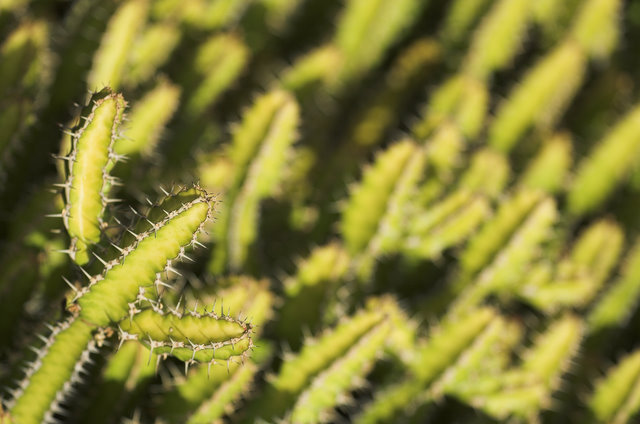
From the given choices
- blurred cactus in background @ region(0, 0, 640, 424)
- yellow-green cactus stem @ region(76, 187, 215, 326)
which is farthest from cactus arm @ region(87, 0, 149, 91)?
yellow-green cactus stem @ region(76, 187, 215, 326)

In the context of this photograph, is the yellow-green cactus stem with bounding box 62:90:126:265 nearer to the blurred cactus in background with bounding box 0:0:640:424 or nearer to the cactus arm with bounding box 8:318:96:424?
the blurred cactus in background with bounding box 0:0:640:424

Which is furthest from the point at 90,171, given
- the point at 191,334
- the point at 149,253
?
the point at 191,334

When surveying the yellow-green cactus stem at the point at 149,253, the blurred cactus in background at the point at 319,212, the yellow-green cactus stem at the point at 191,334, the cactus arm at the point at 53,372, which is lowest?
the cactus arm at the point at 53,372

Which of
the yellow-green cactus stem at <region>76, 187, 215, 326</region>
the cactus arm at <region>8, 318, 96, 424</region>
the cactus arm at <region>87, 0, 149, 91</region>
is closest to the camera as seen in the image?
the yellow-green cactus stem at <region>76, 187, 215, 326</region>

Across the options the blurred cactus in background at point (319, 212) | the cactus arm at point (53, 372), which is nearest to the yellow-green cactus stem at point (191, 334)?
the blurred cactus in background at point (319, 212)

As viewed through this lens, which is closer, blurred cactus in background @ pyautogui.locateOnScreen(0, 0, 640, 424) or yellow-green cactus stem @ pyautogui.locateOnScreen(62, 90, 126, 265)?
yellow-green cactus stem @ pyautogui.locateOnScreen(62, 90, 126, 265)

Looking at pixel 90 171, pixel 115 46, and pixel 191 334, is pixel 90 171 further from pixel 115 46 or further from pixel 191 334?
pixel 115 46

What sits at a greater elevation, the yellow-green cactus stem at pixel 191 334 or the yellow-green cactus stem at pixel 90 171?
the yellow-green cactus stem at pixel 90 171

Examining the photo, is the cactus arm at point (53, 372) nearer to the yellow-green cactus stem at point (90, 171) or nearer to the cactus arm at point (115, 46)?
the yellow-green cactus stem at point (90, 171)

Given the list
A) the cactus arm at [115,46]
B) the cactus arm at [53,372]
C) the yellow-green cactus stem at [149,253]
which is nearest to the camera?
the yellow-green cactus stem at [149,253]
